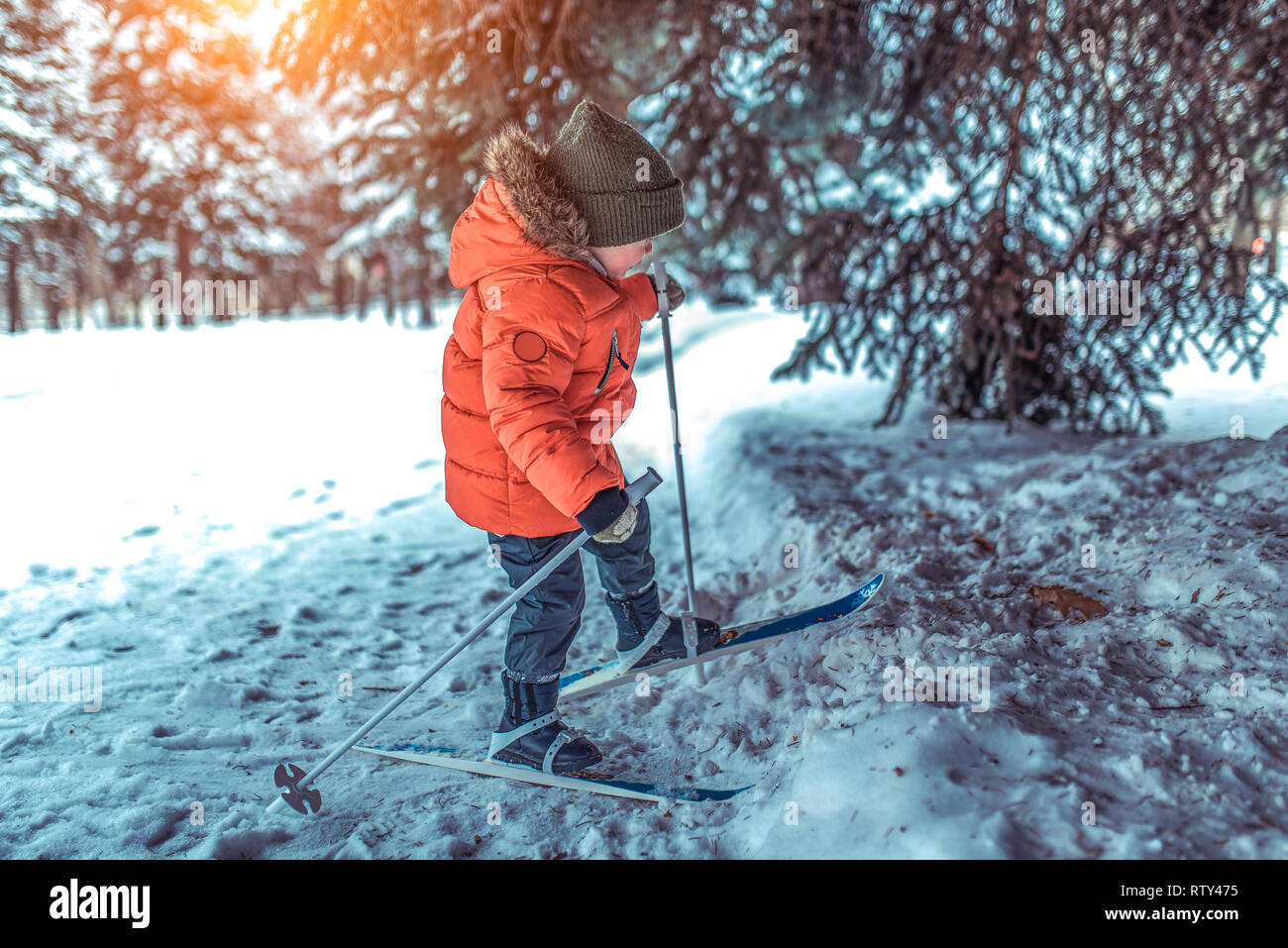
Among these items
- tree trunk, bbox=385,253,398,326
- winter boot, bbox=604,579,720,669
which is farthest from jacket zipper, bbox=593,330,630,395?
tree trunk, bbox=385,253,398,326

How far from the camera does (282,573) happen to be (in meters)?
4.45

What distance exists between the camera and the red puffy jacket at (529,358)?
224 cm

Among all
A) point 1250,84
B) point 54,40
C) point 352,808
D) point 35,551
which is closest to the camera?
point 352,808

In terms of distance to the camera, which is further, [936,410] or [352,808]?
[936,410]

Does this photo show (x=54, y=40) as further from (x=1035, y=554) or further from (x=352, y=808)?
(x=1035, y=554)

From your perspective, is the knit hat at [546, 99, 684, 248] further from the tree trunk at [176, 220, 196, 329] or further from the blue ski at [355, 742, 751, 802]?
the tree trunk at [176, 220, 196, 329]

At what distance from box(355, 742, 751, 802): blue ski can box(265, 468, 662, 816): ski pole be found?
0.28 metres

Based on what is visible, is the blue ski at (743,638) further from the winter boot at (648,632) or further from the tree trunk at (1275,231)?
the tree trunk at (1275,231)

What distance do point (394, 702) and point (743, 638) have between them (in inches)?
51.1

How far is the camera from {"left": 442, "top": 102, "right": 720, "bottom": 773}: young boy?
7.37ft

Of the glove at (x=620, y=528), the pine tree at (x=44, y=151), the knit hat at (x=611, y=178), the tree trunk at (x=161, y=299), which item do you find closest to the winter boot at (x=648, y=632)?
the glove at (x=620, y=528)

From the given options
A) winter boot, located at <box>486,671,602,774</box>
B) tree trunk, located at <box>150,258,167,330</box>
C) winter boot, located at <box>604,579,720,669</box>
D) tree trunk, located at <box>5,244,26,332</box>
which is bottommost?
winter boot, located at <box>486,671,602,774</box>

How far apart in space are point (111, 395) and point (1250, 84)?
8.58 metres
